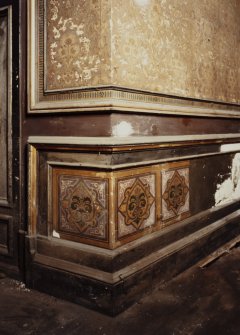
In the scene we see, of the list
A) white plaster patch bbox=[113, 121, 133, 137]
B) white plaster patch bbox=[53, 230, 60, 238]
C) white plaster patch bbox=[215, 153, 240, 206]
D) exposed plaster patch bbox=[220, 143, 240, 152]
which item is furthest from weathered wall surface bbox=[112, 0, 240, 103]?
white plaster patch bbox=[53, 230, 60, 238]

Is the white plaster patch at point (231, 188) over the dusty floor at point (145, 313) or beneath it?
over

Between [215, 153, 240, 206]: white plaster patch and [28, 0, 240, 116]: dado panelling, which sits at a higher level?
[28, 0, 240, 116]: dado panelling

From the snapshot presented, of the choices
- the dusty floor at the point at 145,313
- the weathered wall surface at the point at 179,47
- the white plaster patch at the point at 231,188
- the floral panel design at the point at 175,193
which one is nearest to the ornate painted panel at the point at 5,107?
the dusty floor at the point at 145,313

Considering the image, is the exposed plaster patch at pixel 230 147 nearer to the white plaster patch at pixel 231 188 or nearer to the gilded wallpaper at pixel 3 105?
the white plaster patch at pixel 231 188

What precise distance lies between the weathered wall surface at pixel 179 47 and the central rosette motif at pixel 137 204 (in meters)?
0.79

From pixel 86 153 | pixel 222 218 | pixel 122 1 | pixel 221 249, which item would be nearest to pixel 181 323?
pixel 86 153

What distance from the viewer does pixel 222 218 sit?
3.99 meters

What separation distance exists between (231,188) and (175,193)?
137 cm

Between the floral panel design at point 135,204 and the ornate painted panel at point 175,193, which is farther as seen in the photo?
the ornate painted panel at point 175,193

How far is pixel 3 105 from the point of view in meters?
3.05

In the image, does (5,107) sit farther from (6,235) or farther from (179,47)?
(179,47)

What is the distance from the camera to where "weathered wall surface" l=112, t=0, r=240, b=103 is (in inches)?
99.7

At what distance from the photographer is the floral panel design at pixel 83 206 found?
252 cm

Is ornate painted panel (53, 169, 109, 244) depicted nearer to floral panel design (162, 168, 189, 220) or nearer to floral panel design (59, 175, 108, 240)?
floral panel design (59, 175, 108, 240)
